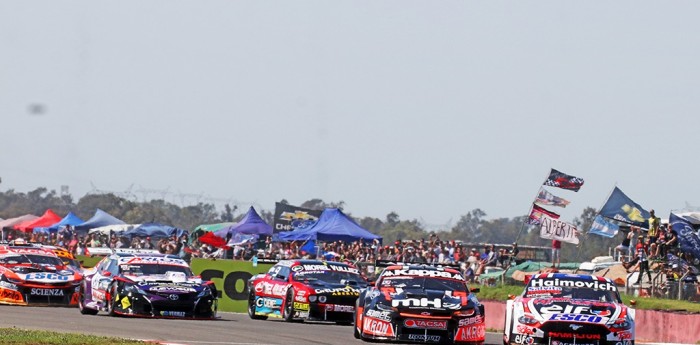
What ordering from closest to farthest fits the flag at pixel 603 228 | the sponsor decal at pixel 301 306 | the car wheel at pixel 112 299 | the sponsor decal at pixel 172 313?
the sponsor decal at pixel 172 313, the car wheel at pixel 112 299, the sponsor decal at pixel 301 306, the flag at pixel 603 228

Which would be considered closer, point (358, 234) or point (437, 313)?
point (437, 313)

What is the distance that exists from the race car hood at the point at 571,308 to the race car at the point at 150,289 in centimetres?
755

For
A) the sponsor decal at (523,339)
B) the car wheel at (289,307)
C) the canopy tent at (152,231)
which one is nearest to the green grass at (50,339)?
the sponsor decal at (523,339)

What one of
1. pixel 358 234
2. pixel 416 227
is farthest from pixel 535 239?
pixel 358 234

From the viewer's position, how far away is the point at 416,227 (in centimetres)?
13550

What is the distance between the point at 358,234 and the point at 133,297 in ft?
62.9

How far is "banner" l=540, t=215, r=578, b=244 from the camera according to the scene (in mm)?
31422

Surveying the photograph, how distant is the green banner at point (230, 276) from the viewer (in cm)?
3338

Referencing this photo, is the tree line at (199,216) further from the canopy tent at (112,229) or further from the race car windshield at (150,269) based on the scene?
the race car windshield at (150,269)

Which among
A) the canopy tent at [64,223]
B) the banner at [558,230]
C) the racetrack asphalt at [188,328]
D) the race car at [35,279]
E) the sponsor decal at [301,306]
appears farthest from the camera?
the canopy tent at [64,223]

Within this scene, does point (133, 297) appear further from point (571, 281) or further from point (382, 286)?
point (571, 281)

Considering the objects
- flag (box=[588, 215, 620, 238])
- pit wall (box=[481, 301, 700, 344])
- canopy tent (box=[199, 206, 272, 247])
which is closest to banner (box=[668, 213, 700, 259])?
pit wall (box=[481, 301, 700, 344])

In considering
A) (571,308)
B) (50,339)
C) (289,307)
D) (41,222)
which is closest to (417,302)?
(571,308)

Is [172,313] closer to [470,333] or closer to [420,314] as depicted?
[420,314]
